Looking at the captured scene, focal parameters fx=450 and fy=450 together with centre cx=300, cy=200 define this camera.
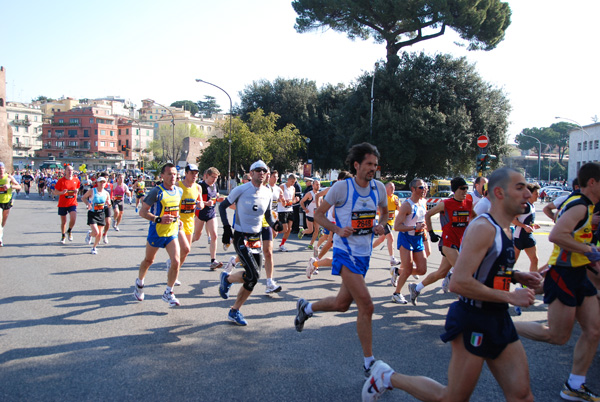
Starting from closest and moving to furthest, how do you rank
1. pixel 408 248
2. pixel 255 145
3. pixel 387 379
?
pixel 387 379, pixel 408 248, pixel 255 145

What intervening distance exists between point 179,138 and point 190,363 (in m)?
89.4

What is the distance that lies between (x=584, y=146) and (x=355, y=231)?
74480mm

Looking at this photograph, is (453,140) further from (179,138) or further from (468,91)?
(179,138)

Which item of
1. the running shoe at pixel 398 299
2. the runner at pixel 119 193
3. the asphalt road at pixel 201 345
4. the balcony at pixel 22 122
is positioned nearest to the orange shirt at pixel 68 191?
the runner at pixel 119 193

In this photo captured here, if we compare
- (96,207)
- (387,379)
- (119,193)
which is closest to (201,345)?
(387,379)

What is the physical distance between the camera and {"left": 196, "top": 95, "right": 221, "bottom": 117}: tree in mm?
131500

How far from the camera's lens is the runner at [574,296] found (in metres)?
3.53

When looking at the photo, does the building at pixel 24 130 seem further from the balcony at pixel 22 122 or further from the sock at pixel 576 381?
the sock at pixel 576 381

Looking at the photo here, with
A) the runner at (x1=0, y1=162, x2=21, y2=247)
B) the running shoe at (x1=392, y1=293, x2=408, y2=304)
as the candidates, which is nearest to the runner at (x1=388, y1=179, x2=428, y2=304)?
the running shoe at (x1=392, y1=293, x2=408, y2=304)

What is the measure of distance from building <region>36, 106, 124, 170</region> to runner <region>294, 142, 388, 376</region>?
105146 millimetres

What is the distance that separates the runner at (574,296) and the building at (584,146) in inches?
2619

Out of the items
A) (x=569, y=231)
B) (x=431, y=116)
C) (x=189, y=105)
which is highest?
(x=189, y=105)

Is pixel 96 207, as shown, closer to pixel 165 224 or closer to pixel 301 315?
pixel 165 224

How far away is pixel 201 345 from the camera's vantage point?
4664mm
